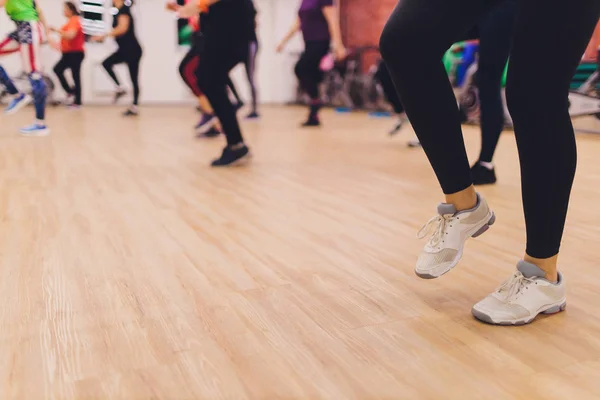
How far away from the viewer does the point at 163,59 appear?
8.88 m

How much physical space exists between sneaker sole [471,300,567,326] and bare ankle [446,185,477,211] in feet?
0.65

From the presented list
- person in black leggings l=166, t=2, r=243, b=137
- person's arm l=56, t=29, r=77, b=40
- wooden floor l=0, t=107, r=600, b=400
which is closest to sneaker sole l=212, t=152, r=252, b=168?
wooden floor l=0, t=107, r=600, b=400

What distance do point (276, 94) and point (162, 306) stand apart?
338 inches

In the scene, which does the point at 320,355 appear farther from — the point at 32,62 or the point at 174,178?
the point at 32,62

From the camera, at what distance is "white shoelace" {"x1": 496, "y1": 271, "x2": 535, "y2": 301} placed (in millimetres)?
1092

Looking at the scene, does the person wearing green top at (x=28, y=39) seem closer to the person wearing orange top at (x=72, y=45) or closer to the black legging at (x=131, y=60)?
the black legging at (x=131, y=60)

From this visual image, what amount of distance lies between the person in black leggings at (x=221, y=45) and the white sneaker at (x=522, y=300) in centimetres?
196

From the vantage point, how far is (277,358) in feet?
3.11

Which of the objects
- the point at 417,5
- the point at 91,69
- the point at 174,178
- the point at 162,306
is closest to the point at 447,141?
the point at 417,5

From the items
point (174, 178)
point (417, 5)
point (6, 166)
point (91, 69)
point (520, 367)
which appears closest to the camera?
point (520, 367)

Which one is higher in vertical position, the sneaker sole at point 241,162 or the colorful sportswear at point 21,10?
the colorful sportswear at point 21,10

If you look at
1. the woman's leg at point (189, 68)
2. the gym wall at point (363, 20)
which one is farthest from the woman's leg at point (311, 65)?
the gym wall at point (363, 20)

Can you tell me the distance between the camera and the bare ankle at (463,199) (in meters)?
1.19

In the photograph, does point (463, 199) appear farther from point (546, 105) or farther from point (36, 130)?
point (36, 130)
